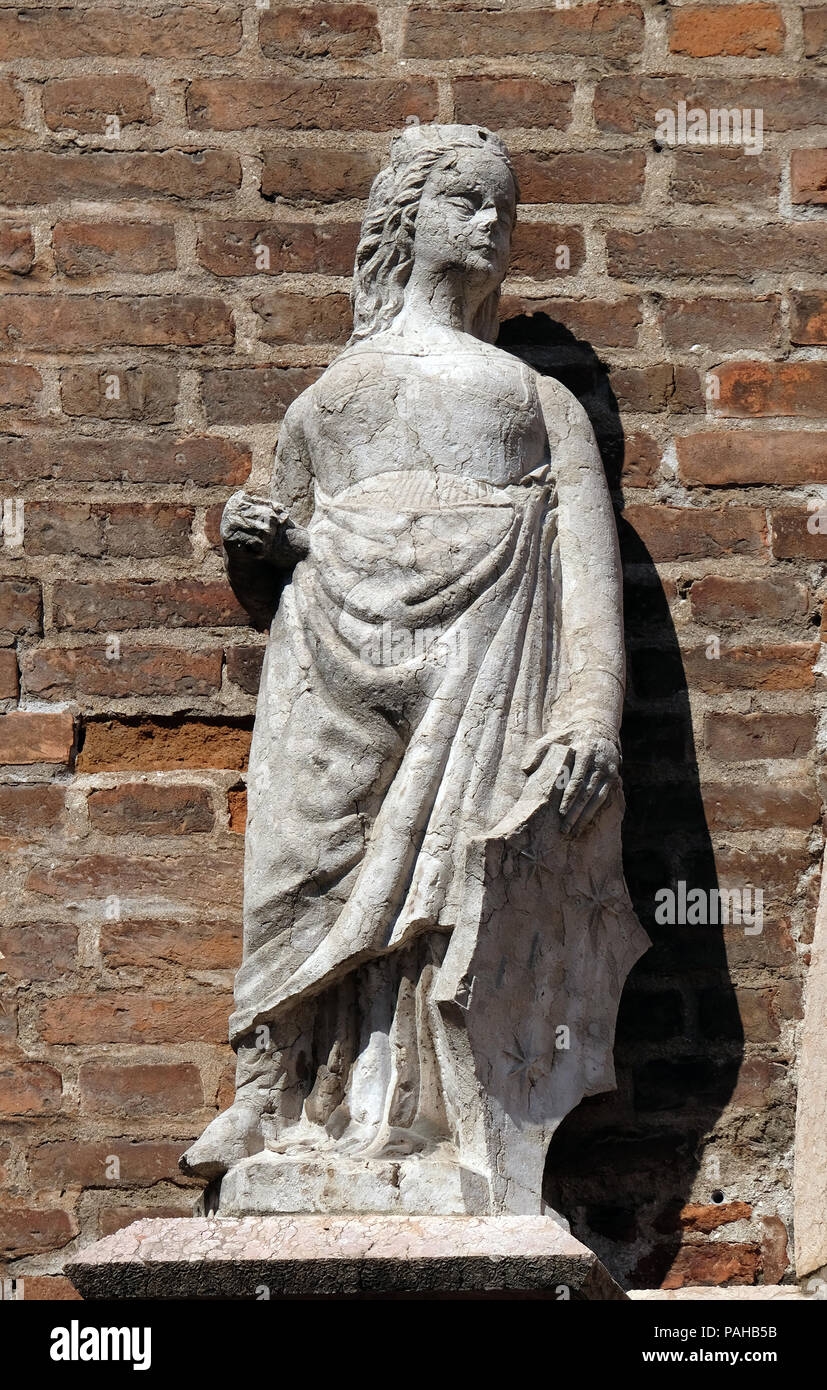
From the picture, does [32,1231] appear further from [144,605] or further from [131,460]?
[131,460]

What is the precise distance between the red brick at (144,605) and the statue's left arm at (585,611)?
72 cm

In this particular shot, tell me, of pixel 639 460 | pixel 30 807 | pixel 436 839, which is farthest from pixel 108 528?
pixel 436 839

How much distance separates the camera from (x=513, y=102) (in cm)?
418

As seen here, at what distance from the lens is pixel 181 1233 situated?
296cm

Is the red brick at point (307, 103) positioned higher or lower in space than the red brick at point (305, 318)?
higher

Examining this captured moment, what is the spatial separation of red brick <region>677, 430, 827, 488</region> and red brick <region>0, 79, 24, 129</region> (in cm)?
145

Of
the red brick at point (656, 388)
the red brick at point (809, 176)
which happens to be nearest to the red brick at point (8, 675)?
the red brick at point (656, 388)

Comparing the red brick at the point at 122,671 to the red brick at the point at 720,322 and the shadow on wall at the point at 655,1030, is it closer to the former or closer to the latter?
the shadow on wall at the point at 655,1030

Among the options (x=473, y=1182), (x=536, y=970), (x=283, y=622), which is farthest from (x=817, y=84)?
(x=473, y=1182)

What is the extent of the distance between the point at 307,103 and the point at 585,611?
1360 millimetres

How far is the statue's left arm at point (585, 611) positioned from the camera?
3.25 meters

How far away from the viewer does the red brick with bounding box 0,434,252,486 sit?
13.1 ft

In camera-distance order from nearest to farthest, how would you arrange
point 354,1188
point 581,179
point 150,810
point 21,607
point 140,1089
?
point 354,1188 < point 140,1089 < point 150,810 < point 21,607 < point 581,179

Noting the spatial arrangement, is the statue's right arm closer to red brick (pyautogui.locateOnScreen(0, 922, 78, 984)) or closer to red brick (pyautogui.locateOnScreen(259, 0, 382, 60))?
red brick (pyautogui.locateOnScreen(0, 922, 78, 984))
